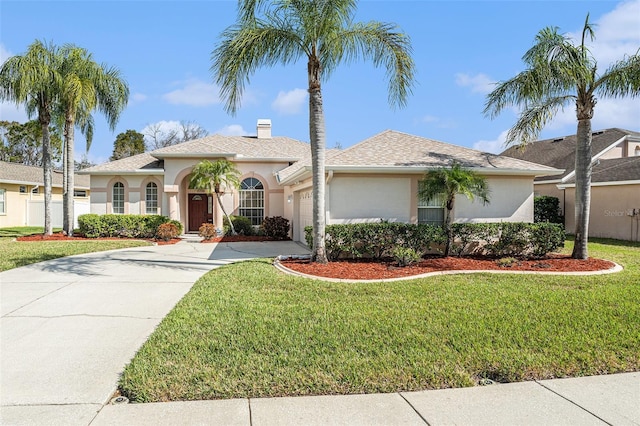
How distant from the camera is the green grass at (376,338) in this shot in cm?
412

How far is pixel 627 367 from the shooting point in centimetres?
459

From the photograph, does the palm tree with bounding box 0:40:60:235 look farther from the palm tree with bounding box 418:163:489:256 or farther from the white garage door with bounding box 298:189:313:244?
the palm tree with bounding box 418:163:489:256

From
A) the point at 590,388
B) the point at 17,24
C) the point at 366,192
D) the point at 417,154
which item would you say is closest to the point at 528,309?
the point at 590,388

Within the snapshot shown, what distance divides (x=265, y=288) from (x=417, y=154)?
25.2 feet

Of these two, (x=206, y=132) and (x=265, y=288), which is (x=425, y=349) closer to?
(x=265, y=288)

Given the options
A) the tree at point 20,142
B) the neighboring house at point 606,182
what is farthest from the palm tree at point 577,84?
the tree at point 20,142

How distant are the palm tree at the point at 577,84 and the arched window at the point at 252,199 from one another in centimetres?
1264

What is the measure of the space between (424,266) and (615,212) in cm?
1435

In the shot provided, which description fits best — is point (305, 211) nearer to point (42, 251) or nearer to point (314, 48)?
point (314, 48)

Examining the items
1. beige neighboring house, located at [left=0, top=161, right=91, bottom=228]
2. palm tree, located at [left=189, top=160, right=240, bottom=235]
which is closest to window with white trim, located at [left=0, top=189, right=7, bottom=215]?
beige neighboring house, located at [left=0, top=161, right=91, bottom=228]

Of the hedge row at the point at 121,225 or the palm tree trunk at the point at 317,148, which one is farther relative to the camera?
the hedge row at the point at 121,225

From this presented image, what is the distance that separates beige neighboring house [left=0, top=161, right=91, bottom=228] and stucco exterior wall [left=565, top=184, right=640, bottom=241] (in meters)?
30.9

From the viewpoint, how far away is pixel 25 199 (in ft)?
94.2

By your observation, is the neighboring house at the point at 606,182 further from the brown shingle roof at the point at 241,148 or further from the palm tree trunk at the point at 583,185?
the brown shingle roof at the point at 241,148
